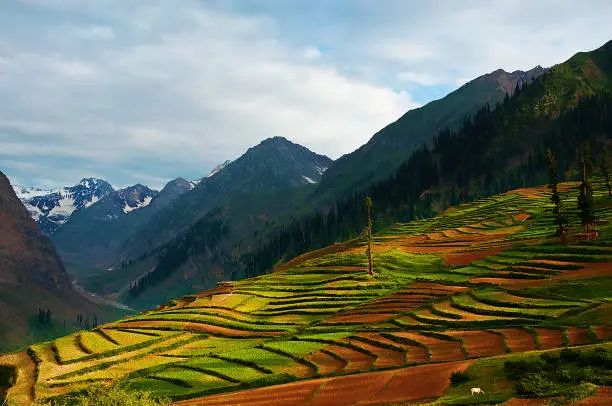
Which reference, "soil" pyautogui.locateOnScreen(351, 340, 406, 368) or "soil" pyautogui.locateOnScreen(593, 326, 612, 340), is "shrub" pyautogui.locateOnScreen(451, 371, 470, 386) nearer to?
"soil" pyautogui.locateOnScreen(351, 340, 406, 368)

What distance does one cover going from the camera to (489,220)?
15138cm

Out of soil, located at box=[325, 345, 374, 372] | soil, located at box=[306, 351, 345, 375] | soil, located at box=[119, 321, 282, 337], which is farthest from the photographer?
soil, located at box=[119, 321, 282, 337]

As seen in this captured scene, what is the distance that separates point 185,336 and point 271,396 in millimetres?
35415

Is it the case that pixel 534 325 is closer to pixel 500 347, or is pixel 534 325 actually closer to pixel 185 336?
pixel 500 347

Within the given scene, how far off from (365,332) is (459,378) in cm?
2686

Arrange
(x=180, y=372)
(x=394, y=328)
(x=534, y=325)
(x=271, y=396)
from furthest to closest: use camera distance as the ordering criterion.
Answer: (x=394, y=328)
(x=180, y=372)
(x=534, y=325)
(x=271, y=396)

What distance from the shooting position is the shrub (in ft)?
144

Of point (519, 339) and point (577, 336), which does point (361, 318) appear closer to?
point (519, 339)

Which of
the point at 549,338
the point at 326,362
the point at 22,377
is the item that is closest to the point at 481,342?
the point at 549,338

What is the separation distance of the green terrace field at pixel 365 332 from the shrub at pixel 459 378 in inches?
25.5

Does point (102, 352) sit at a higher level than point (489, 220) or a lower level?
lower

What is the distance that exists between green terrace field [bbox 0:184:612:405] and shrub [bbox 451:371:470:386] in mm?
647

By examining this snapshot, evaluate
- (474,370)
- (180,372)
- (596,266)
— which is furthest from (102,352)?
(596,266)

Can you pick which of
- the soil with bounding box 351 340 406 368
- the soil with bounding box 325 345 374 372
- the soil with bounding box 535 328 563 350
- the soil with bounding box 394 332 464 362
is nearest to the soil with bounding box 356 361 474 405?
the soil with bounding box 394 332 464 362
